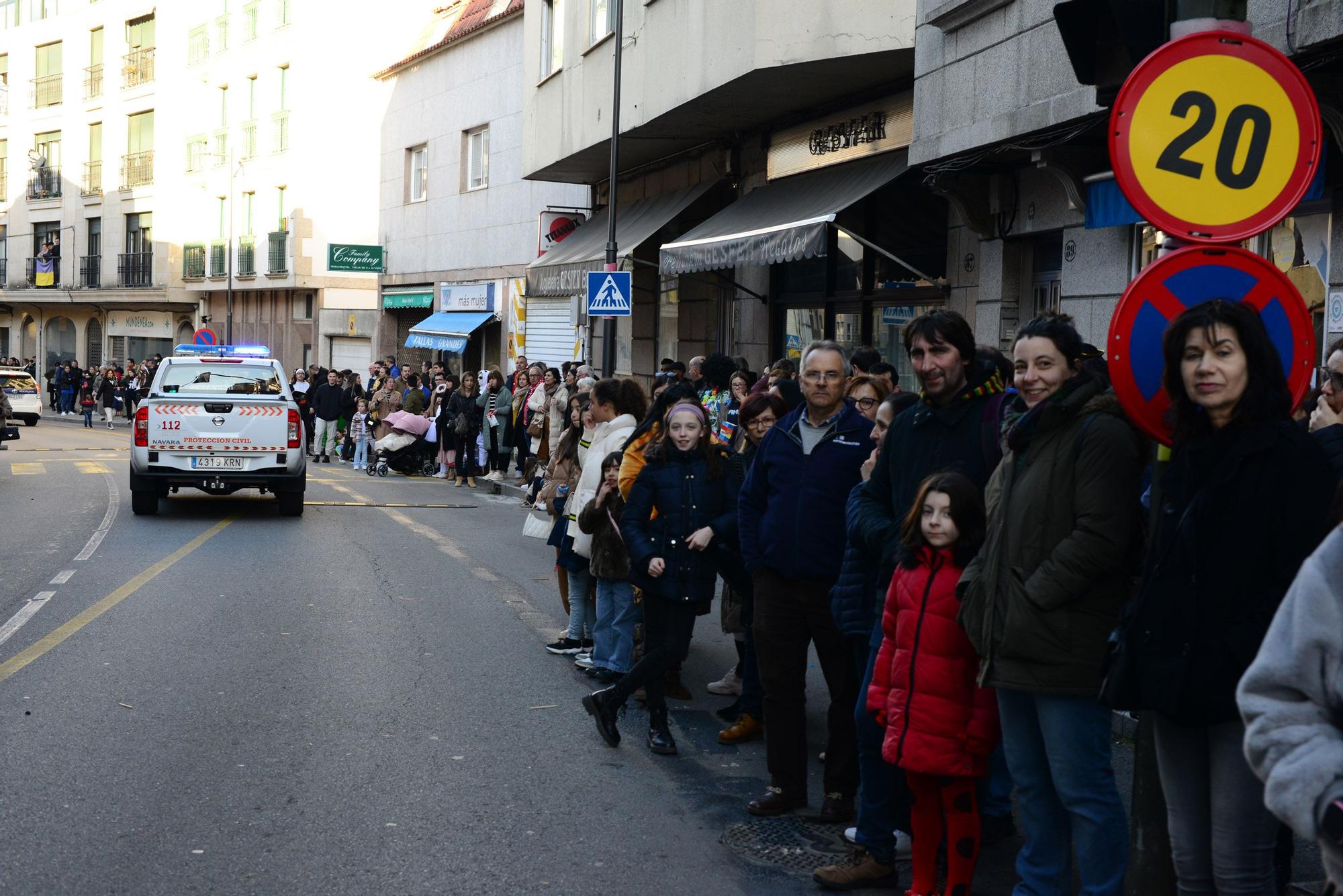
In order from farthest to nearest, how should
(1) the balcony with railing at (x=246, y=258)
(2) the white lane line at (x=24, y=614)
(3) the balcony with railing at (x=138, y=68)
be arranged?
(3) the balcony with railing at (x=138, y=68) < (1) the balcony with railing at (x=246, y=258) < (2) the white lane line at (x=24, y=614)

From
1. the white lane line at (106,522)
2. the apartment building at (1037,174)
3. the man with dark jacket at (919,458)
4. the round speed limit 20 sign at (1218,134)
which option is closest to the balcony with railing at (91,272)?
the white lane line at (106,522)

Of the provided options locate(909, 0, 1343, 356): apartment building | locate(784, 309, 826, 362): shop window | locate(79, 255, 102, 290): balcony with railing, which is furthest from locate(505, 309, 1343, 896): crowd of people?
locate(79, 255, 102, 290): balcony with railing

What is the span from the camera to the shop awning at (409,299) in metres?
36.2

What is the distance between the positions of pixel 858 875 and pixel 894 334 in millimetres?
11923

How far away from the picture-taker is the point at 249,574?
39.2 ft

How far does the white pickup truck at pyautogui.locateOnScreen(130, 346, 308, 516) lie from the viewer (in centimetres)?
1622

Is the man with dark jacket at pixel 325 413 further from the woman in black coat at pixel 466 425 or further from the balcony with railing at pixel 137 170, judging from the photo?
the balcony with railing at pixel 137 170

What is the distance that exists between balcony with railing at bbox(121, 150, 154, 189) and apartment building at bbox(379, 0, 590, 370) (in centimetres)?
1988

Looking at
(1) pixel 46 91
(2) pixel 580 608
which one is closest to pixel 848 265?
(2) pixel 580 608

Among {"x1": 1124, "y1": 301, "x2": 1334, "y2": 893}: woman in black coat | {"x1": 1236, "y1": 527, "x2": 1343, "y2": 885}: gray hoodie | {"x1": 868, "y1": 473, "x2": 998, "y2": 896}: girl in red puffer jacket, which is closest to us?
{"x1": 1236, "y1": 527, "x2": 1343, "y2": 885}: gray hoodie

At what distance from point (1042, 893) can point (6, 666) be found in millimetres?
6081

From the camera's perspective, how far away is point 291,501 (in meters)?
16.8

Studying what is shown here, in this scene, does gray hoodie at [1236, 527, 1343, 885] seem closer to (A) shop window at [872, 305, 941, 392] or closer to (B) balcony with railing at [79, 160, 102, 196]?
(A) shop window at [872, 305, 941, 392]

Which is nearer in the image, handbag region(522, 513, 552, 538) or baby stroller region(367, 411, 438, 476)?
handbag region(522, 513, 552, 538)
